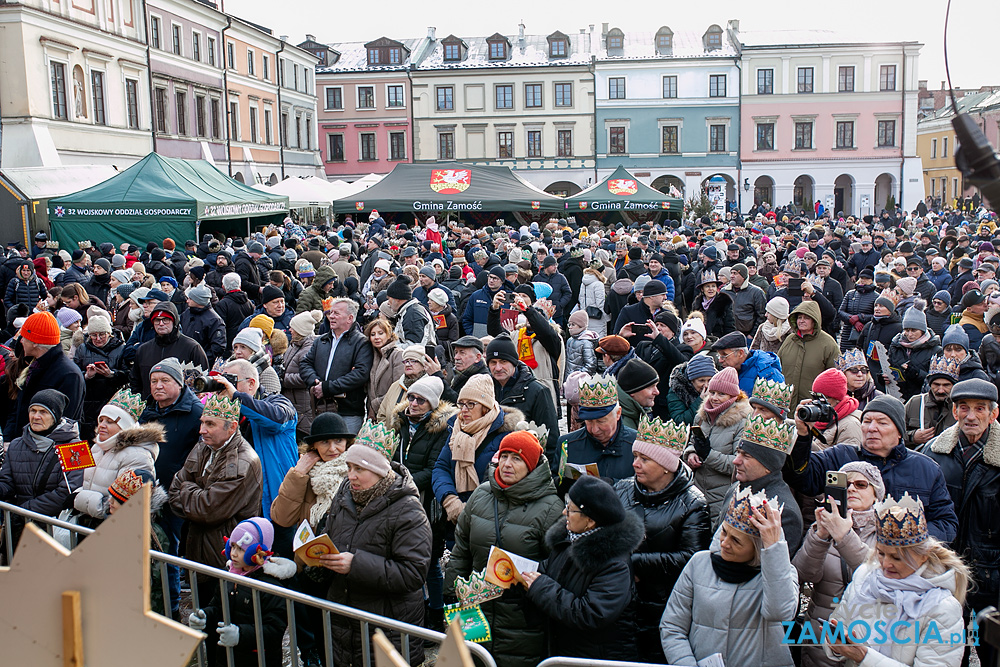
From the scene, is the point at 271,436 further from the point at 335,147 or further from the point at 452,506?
the point at 335,147

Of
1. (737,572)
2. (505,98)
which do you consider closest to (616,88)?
Result: (505,98)

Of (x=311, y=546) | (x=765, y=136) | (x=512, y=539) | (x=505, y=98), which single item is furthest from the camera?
(x=505, y=98)

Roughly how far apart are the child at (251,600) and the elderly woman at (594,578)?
132 cm

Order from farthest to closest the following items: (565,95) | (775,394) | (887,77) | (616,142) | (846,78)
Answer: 1. (616,142)
2. (565,95)
3. (846,78)
4. (887,77)
5. (775,394)

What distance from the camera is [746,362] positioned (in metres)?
6.10

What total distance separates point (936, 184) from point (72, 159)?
5792cm

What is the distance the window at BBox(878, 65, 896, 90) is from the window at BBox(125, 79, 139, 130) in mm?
39829

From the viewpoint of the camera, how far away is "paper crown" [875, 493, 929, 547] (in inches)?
121

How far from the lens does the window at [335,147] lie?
54.2 metres

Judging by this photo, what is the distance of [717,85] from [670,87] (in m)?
2.71

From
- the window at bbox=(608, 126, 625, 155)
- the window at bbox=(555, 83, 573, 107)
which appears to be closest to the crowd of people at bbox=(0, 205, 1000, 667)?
the window at bbox=(608, 126, 625, 155)

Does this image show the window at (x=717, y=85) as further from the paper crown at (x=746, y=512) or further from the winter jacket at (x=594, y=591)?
the paper crown at (x=746, y=512)

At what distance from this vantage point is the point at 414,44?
5481 cm

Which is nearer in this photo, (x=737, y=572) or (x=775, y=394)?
(x=737, y=572)
